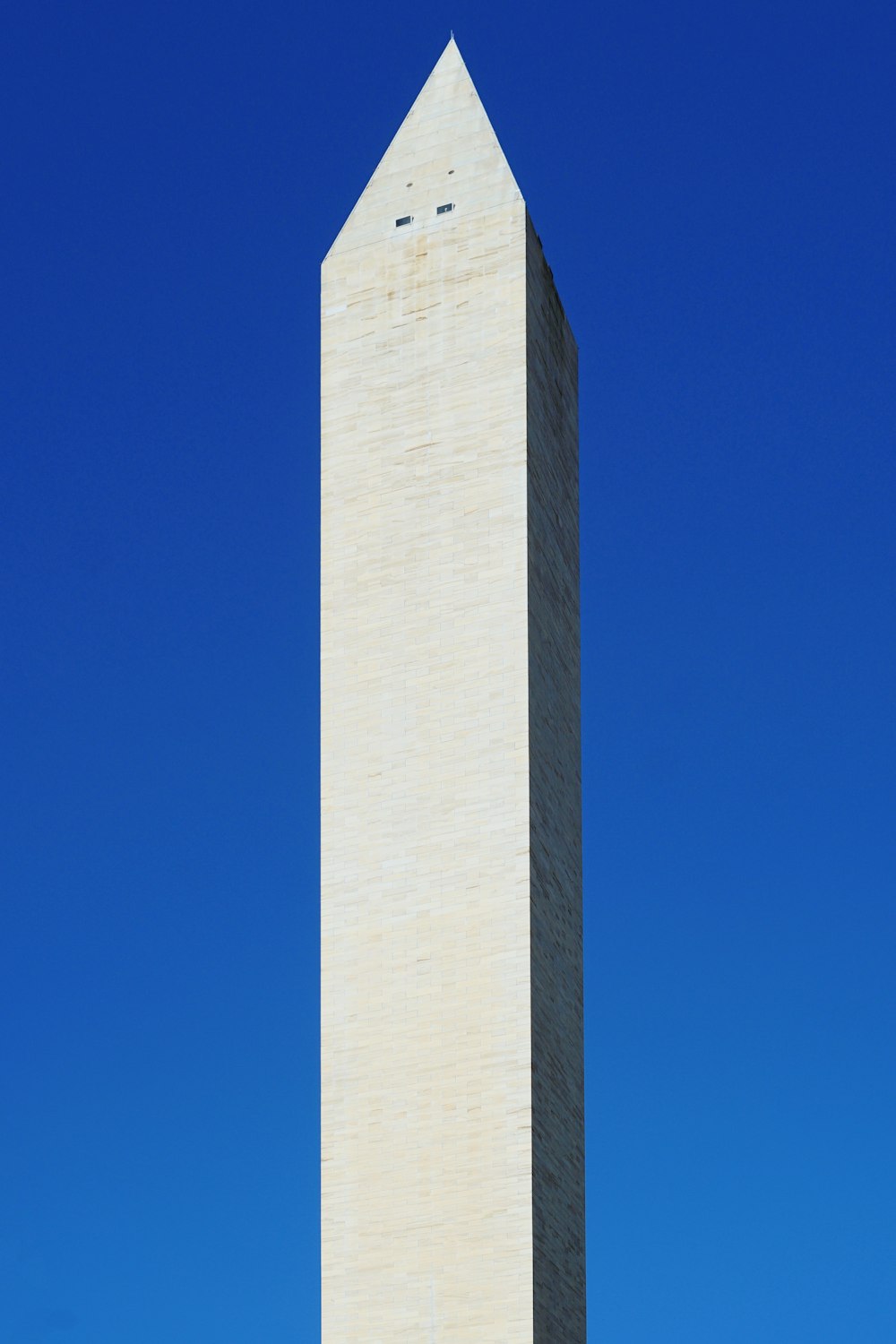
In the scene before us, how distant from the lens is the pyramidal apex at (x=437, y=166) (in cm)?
2770

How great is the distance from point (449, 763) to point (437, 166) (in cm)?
815

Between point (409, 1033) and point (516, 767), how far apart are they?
10.8 feet

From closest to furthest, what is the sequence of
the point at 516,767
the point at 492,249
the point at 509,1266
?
the point at 509,1266
the point at 516,767
the point at 492,249

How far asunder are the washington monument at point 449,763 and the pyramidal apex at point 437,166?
0.04m

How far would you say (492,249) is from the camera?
27203mm

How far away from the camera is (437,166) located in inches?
1110

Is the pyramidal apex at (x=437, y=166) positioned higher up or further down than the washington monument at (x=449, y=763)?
higher up

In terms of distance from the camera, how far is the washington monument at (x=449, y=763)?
78.9ft

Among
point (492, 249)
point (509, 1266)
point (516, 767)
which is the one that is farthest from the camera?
point (492, 249)

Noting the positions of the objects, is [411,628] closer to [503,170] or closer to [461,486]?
[461,486]

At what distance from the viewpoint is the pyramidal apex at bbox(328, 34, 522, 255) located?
90.9 ft

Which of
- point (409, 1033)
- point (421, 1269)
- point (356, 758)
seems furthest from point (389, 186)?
point (421, 1269)

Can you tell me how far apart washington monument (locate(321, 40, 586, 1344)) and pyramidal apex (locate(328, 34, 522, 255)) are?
0.04 m

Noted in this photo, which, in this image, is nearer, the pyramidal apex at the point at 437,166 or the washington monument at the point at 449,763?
the washington monument at the point at 449,763
